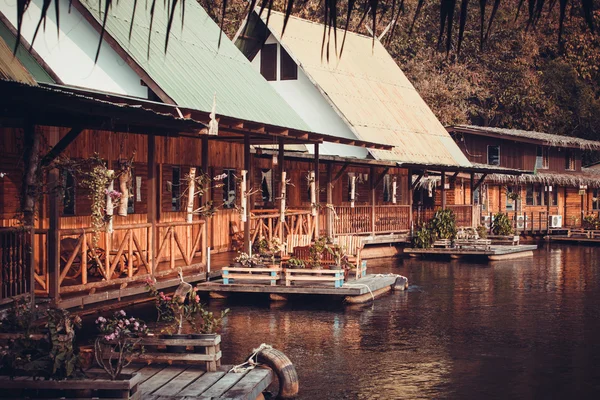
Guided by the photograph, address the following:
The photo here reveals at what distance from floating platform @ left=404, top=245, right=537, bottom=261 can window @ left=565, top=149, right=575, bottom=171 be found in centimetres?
1926

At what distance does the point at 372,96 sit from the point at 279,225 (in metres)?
14.1

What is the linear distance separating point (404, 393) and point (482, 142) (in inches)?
1517

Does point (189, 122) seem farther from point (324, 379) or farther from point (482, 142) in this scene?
point (482, 142)

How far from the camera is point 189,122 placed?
16562 mm

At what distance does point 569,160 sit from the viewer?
51.9m

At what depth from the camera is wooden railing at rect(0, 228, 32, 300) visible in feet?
41.5

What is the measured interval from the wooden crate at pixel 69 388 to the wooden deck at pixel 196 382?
0.92 meters

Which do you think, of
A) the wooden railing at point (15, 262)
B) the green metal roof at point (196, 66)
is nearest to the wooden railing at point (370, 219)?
the green metal roof at point (196, 66)

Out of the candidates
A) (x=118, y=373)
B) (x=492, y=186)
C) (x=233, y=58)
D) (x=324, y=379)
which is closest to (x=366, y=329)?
(x=324, y=379)

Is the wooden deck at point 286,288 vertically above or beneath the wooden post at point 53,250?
beneath

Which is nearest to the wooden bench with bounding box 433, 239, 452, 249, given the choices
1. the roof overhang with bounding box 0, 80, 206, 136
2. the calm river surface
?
the calm river surface

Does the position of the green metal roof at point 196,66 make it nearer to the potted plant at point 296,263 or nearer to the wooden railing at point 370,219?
the potted plant at point 296,263

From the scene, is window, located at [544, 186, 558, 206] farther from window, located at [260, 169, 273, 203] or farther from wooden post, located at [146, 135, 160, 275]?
→ wooden post, located at [146, 135, 160, 275]

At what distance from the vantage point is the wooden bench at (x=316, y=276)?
19.5 m
